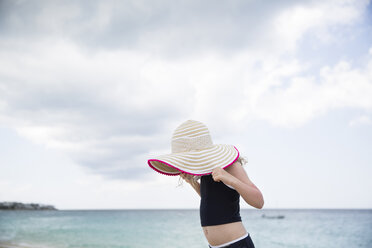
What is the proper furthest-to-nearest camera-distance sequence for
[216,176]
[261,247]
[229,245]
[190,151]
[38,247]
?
[261,247], [38,247], [190,151], [229,245], [216,176]

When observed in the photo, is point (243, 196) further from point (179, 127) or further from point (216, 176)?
point (179, 127)

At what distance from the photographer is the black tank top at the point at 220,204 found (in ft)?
6.88

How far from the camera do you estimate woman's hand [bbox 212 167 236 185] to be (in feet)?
6.25

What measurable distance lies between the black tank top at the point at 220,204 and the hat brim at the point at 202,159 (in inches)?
6.5

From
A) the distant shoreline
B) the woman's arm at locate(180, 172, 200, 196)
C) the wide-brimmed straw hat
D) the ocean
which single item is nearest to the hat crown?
the wide-brimmed straw hat

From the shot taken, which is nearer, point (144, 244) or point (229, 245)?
point (229, 245)

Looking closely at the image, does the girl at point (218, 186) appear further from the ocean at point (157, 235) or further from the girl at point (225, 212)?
the ocean at point (157, 235)

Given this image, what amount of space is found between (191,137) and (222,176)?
45 cm

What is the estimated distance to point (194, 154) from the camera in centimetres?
214

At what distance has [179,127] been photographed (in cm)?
233

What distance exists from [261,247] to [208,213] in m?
20.5

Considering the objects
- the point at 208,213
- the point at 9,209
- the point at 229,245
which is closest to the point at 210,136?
the point at 208,213

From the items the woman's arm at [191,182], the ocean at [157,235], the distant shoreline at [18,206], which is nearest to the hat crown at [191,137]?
the woman's arm at [191,182]

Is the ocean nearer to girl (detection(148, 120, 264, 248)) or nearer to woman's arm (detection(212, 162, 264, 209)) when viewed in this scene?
girl (detection(148, 120, 264, 248))
